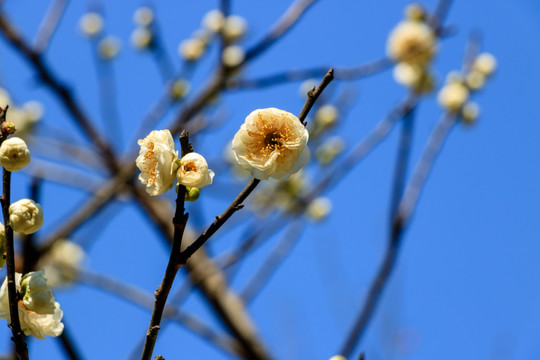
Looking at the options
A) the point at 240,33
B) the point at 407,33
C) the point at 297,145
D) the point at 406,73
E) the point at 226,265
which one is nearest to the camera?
the point at 297,145

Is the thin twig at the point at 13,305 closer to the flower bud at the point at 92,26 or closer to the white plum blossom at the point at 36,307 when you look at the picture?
the white plum blossom at the point at 36,307

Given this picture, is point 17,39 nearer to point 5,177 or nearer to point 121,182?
point 121,182

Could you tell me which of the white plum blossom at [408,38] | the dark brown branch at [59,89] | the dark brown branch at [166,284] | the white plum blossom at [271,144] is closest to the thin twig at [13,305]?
the dark brown branch at [166,284]

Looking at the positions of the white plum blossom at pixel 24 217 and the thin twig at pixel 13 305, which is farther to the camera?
the white plum blossom at pixel 24 217

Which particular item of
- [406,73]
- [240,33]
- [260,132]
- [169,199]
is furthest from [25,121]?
[260,132]

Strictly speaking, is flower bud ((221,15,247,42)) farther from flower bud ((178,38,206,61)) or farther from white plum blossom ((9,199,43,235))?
white plum blossom ((9,199,43,235))

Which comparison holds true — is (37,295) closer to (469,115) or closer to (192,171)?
(192,171)

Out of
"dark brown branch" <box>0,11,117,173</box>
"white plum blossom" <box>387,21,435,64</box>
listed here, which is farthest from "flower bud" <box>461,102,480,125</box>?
"dark brown branch" <box>0,11,117,173</box>
